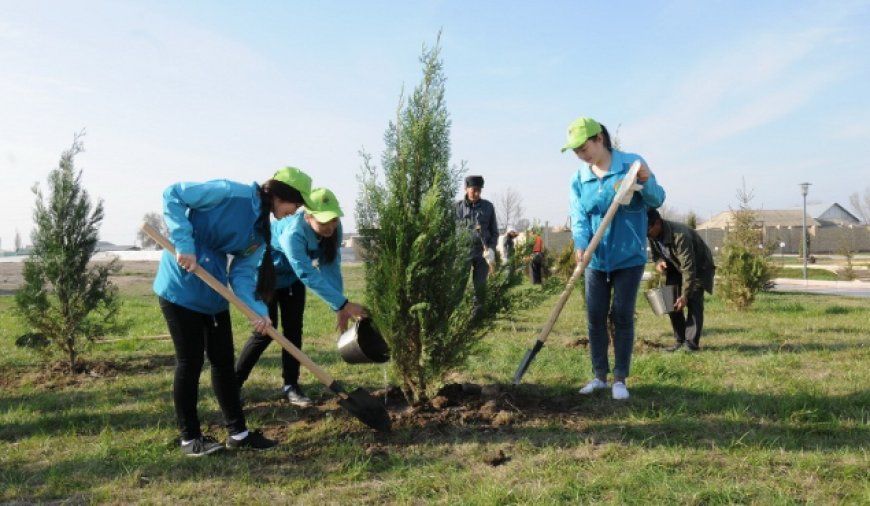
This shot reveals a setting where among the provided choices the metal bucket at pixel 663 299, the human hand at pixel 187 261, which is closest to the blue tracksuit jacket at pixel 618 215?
the metal bucket at pixel 663 299

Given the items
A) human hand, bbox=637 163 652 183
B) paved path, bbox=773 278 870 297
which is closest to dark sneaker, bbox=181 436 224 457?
human hand, bbox=637 163 652 183

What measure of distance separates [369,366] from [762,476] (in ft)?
12.1

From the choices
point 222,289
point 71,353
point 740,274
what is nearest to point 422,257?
point 222,289

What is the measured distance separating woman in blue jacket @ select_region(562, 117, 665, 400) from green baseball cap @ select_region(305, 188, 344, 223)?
1607 millimetres

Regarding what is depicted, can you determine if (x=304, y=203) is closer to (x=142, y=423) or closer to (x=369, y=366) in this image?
(x=142, y=423)

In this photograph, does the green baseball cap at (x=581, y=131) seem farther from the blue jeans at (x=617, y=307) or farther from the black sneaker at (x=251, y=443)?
the black sneaker at (x=251, y=443)

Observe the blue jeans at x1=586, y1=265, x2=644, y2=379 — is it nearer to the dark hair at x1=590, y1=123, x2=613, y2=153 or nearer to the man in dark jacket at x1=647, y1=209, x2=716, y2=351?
the dark hair at x1=590, y1=123, x2=613, y2=153

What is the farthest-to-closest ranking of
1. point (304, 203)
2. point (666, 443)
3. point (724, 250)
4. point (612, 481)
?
1. point (724, 250)
2. point (304, 203)
3. point (666, 443)
4. point (612, 481)

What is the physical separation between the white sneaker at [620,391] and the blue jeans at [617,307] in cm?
5

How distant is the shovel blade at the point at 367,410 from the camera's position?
12.7ft

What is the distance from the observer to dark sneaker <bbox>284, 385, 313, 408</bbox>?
4.77 metres

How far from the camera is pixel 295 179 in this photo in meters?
3.77

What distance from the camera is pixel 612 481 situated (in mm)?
3049

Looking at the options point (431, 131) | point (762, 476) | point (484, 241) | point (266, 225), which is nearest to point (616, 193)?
point (431, 131)
